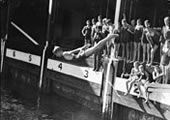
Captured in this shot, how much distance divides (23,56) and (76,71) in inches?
→ 190

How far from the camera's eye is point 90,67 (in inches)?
586

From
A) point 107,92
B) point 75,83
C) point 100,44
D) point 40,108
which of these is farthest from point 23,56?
point 100,44

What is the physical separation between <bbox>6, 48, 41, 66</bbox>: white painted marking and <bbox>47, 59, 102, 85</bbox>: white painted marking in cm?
108

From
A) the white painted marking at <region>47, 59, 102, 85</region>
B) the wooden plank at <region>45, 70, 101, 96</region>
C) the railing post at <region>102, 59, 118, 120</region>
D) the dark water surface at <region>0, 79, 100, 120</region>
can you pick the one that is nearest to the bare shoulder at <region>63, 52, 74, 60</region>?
the railing post at <region>102, 59, 118, 120</region>

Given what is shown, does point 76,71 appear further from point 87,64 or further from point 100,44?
point 100,44

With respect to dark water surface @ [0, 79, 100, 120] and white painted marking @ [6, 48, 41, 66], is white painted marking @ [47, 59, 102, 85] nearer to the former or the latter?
white painted marking @ [6, 48, 41, 66]

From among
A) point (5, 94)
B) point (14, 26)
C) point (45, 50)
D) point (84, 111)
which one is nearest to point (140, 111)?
point (84, 111)

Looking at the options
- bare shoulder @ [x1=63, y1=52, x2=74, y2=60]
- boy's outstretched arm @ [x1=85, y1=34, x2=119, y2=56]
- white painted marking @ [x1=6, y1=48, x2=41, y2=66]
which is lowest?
white painted marking @ [x1=6, y1=48, x2=41, y2=66]

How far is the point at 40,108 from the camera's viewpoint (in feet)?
51.1

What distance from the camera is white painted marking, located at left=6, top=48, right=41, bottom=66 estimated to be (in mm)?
17625

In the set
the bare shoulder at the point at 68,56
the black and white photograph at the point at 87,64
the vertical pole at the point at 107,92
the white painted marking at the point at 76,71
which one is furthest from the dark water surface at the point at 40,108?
the bare shoulder at the point at 68,56

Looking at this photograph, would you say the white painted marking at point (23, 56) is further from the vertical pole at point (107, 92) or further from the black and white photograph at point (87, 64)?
the vertical pole at point (107, 92)

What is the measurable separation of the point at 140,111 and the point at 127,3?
4255 mm

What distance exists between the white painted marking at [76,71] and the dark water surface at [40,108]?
4.70 ft
